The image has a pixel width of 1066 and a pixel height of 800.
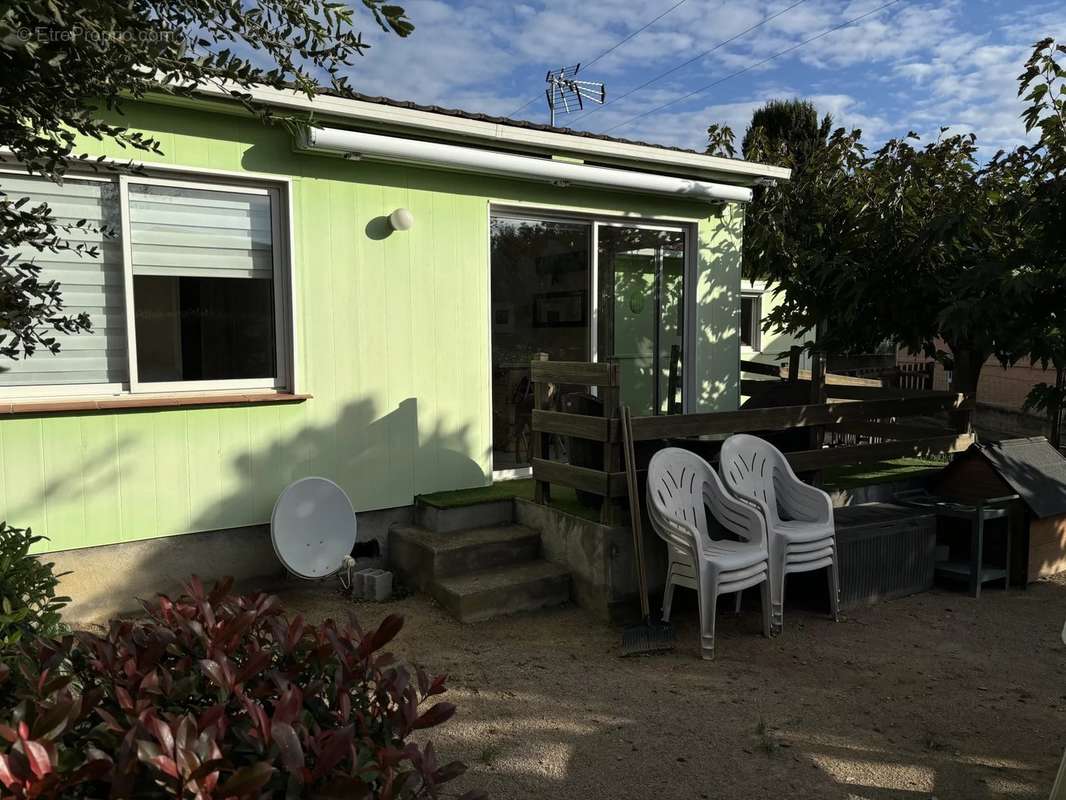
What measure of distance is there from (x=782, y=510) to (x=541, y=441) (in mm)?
1623

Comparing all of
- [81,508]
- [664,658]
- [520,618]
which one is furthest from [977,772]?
[81,508]

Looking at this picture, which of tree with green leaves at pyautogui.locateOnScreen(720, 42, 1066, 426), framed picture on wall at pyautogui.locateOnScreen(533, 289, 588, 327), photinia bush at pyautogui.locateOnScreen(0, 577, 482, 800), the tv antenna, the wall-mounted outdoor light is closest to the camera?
photinia bush at pyautogui.locateOnScreen(0, 577, 482, 800)

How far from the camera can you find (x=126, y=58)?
204 centimetres

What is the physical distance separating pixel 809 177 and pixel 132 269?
21.6ft

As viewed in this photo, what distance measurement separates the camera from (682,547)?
177 inches

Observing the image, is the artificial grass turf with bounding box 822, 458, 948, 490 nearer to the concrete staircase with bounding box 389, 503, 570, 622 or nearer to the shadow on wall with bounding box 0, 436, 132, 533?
the concrete staircase with bounding box 389, 503, 570, 622

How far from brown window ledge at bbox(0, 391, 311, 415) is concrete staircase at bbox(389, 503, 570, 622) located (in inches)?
48.3

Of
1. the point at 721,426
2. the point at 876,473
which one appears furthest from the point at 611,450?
the point at 876,473

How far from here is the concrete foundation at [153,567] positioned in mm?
4656

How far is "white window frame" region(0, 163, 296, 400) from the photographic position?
15.3 ft

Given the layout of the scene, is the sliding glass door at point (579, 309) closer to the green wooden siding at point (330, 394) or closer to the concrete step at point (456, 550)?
the green wooden siding at point (330, 394)

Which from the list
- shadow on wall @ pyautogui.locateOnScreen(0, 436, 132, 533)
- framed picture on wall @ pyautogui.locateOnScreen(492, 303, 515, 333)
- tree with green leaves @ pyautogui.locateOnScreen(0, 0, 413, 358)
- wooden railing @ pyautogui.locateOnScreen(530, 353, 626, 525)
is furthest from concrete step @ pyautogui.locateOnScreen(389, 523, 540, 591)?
tree with green leaves @ pyautogui.locateOnScreen(0, 0, 413, 358)

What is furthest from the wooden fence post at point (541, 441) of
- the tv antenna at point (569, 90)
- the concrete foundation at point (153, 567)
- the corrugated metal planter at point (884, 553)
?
the tv antenna at point (569, 90)

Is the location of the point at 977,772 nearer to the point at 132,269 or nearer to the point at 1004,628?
the point at 1004,628
